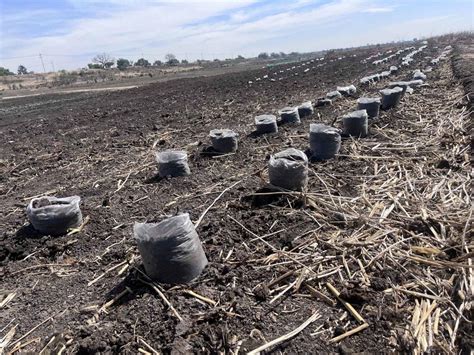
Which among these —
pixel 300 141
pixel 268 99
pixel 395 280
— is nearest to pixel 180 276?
pixel 395 280

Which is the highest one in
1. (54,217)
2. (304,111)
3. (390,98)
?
(390,98)

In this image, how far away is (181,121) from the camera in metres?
11.7

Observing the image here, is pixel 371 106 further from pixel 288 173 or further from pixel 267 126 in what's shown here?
pixel 288 173

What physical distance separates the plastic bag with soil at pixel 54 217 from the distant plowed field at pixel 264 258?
145mm

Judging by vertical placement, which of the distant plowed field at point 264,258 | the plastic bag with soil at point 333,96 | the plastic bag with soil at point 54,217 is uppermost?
the plastic bag with soil at point 333,96

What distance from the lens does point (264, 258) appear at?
12.3 feet

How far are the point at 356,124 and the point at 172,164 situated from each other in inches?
147

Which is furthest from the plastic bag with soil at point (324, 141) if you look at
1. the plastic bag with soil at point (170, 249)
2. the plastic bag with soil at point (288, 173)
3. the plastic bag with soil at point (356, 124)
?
the plastic bag with soil at point (170, 249)

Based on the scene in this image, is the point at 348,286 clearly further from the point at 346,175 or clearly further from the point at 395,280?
the point at 346,175

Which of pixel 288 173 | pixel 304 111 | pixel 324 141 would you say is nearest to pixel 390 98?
pixel 304 111

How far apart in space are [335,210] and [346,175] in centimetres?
127

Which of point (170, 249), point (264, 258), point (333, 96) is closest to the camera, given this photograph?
point (170, 249)

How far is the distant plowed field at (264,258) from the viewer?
2.88m

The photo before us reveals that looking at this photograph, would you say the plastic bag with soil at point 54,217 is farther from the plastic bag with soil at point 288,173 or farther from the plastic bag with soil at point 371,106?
the plastic bag with soil at point 371,106
